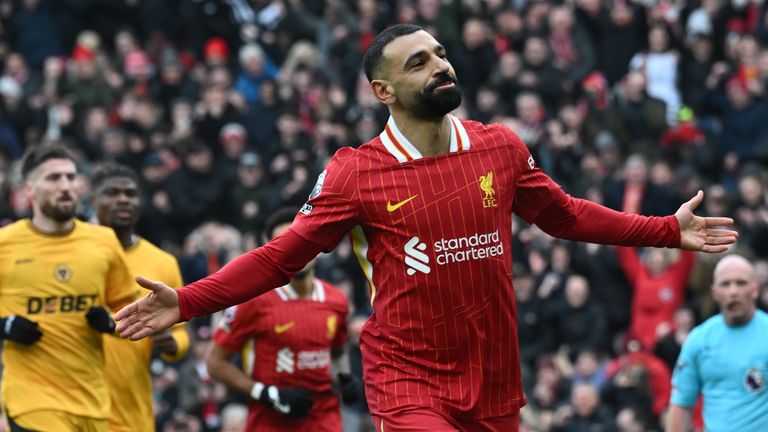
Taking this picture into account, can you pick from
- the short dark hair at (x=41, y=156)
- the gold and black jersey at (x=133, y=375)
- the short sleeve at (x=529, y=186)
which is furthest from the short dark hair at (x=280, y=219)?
the short sleeve at (x=529, y=186)

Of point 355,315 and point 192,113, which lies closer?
point 355,315

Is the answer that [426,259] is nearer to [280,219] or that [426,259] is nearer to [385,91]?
[385,91]

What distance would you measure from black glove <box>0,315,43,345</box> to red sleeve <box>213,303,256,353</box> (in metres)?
1.48

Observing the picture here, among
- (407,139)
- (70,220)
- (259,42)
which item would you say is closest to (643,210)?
(259,42)

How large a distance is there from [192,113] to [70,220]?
1055 centimetres

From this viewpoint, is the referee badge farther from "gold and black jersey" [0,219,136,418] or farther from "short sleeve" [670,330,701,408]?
"gold and black jersey" [0,219,136,418]

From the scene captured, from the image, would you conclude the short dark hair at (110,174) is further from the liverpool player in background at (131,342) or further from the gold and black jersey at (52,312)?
the gold and black jersey at (52,312)

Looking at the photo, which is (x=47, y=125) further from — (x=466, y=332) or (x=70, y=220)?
(x=466, y=332)

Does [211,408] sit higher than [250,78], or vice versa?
[250,78]

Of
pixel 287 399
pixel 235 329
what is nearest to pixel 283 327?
pixel 235 329

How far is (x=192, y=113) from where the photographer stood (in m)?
20.7

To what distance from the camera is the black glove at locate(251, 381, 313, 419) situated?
10.4 metres

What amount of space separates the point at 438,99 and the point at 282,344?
3292 mm

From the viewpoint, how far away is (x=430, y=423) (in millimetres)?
7648
